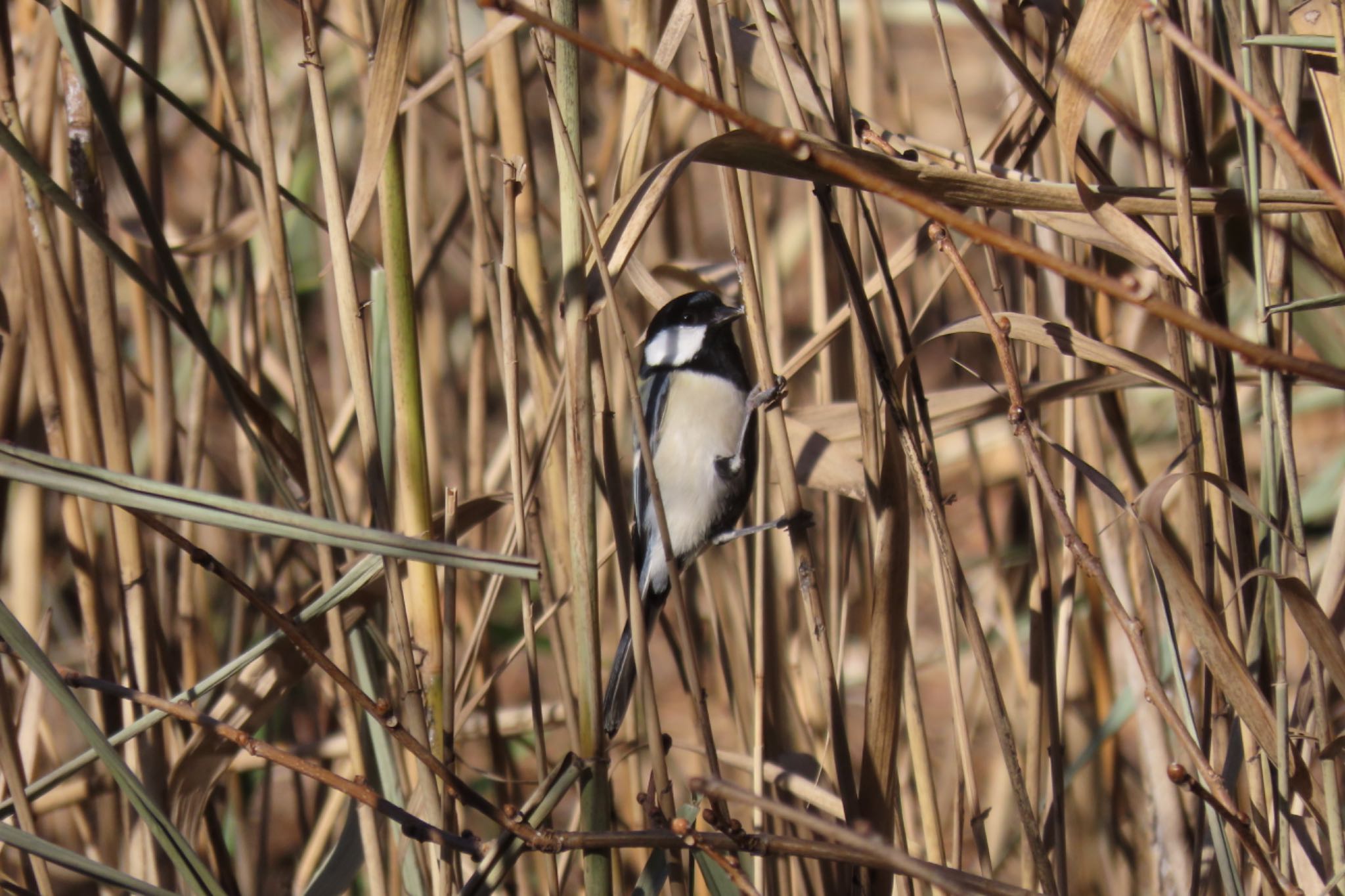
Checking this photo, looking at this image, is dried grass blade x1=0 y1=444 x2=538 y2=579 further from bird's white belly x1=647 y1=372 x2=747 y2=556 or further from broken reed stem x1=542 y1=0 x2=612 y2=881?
bird's white belly x1=647 y1=372 x2=747 y2=556

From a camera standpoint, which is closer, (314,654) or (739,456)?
(314,654)

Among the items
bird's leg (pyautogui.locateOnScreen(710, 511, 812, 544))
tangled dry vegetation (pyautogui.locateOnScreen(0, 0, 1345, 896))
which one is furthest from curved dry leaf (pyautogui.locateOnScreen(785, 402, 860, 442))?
bird's leg (pyautogui.locateOnScreen(710, 511, 812, 544))

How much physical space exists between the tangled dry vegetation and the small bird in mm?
103

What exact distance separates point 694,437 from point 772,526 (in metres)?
0.58

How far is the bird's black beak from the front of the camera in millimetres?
1849

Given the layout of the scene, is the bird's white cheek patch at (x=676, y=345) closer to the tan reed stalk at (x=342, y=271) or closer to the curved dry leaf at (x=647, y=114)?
the curved dry leaf at (x=647, y=114)

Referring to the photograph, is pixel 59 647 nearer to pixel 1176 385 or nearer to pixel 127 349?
pixel 127 349

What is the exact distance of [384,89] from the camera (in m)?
1.15

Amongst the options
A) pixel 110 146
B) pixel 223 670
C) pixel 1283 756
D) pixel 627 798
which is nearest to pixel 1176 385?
pixel 1283 756

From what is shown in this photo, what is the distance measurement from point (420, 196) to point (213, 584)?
1089 millimetres

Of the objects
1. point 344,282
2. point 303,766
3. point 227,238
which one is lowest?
point 303,766

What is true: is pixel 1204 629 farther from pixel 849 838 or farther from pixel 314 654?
pixel 314 654

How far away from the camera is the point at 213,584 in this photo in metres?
2.46

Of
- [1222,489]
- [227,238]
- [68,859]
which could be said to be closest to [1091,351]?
[1222,489]
